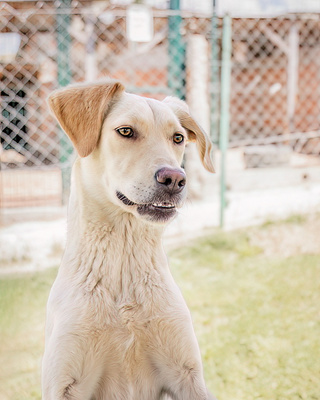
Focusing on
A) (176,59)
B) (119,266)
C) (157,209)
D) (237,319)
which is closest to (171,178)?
(157,209)

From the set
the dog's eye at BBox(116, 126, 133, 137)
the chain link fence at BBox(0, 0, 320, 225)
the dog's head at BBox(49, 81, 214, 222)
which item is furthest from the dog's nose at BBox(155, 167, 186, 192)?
the chain link fence at BBox(0, 0, 320, 225)

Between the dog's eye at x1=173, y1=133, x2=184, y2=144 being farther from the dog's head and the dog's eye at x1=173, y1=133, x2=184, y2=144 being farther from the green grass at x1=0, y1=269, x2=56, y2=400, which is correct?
the green grass at x1=0, y1=269, x2=56, y2=400

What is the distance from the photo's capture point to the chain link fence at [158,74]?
5.08 meters

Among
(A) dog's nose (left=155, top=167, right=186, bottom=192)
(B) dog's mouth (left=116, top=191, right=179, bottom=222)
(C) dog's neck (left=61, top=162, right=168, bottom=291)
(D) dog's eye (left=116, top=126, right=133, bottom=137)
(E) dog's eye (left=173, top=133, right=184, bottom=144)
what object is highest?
(D) dog's eye (left=116, top=126, right=133, bottom=137)

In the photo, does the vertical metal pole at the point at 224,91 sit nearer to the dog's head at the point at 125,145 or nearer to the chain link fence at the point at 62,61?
the chain link fence at the point at 62,61

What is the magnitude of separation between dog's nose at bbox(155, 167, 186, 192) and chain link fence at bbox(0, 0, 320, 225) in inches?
69.7

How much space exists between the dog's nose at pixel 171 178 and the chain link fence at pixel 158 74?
5.81 feet

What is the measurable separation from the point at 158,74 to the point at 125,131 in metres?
6.39

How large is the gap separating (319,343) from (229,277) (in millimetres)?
1109

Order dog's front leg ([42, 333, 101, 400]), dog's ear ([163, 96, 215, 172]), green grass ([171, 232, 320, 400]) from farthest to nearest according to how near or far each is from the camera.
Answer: green grass ([171, 232, 320, 400]) < dog's ear ([163, 96, 215, 172]) < dog's front leg ([42, 333, 101, 400])

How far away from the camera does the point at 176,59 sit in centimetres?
517

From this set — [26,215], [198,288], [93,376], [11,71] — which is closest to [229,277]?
[198,288]

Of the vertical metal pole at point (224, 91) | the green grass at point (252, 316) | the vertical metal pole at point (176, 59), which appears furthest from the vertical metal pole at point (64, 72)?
the vertical metal pole at point (224, 91)

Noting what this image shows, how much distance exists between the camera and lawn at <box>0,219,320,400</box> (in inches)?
94.0
